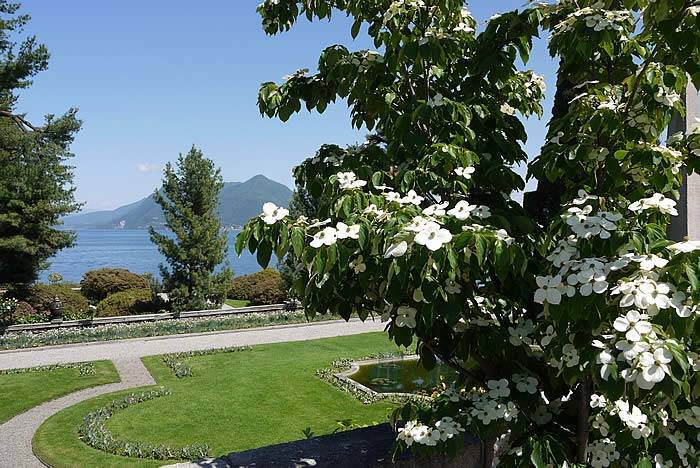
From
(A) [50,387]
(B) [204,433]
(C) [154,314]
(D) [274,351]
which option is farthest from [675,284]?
(C) [154,314]

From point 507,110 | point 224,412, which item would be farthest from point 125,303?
point 507,110

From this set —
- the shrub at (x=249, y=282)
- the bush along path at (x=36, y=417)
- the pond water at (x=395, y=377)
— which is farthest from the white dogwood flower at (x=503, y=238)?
the shrub at (x=249, y=282)

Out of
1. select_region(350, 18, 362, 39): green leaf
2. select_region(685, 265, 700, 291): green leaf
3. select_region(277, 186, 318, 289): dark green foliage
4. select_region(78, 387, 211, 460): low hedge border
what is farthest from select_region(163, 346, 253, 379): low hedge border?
select_region(685, 265, 700, 291): green leaf

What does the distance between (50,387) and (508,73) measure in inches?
452

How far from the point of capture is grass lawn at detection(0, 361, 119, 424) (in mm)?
10211

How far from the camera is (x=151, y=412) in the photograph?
385 inches

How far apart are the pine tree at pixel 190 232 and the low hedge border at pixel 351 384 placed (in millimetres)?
→ 8525

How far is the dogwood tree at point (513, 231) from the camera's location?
1.94m

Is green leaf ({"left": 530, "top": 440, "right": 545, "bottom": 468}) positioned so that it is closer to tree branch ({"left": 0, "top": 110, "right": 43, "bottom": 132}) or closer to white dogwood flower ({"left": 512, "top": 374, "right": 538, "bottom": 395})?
white dogwood flower ({"left": 512, "top": 374, "right": 538, "bottom": 395})

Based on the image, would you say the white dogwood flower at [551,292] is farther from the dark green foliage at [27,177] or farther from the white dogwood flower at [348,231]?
the dark green foliage at [27,177]

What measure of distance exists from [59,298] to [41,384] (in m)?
8.98

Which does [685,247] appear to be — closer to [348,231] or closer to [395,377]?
[348,231]

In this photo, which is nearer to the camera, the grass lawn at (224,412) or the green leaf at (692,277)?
the green leaf at (692,277)

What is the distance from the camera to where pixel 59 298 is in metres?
19.5
